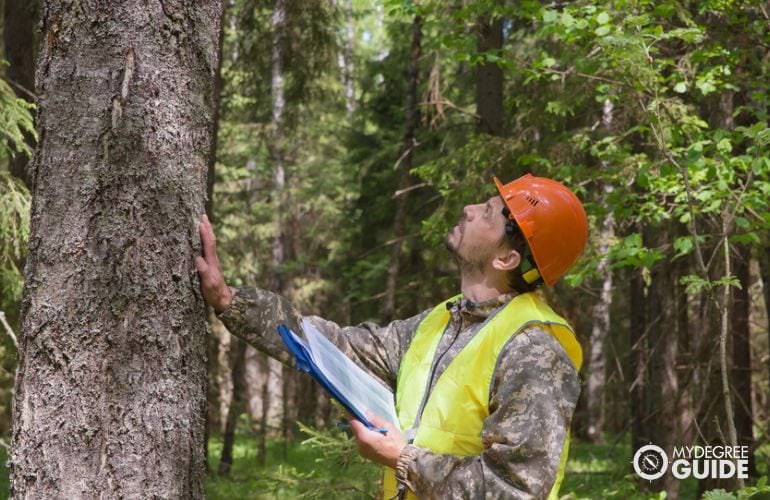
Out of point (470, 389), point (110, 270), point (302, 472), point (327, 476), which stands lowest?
point (327, 476)

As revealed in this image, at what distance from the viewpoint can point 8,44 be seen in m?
8.71

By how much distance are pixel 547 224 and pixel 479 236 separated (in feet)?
0.83

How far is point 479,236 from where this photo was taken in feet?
10.0

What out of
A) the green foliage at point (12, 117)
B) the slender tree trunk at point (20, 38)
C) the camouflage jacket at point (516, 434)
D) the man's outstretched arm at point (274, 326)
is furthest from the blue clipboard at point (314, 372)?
the slender tree trunk at point (20, 38)

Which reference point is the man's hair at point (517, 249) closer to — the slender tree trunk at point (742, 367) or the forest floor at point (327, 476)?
the forest floor at point (327, 476)

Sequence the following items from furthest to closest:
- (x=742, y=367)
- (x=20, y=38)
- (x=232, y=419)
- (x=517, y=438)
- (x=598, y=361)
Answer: (x=598, y=361) → (x=232, y=419) → (x=742, y=367) → (x=20, y=38) → (x=517, y=438)

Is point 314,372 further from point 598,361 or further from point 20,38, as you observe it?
point 598,361

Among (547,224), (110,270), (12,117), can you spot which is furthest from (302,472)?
(110,270)

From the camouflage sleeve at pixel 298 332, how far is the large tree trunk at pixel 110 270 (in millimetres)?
381

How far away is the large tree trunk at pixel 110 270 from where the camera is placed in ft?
7.97

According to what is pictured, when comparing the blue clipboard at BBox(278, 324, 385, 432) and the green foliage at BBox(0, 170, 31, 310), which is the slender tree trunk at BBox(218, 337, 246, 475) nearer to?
the green foliage at BBox(0, 170, 31, 310)

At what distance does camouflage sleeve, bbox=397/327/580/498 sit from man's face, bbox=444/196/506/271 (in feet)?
1.54

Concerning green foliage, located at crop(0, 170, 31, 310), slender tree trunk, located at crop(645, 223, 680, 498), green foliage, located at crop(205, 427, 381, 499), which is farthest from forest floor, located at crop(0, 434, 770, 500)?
green foliage, located at crop(0, 170, 31, 310)

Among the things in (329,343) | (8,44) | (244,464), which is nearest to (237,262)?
(244,464)
